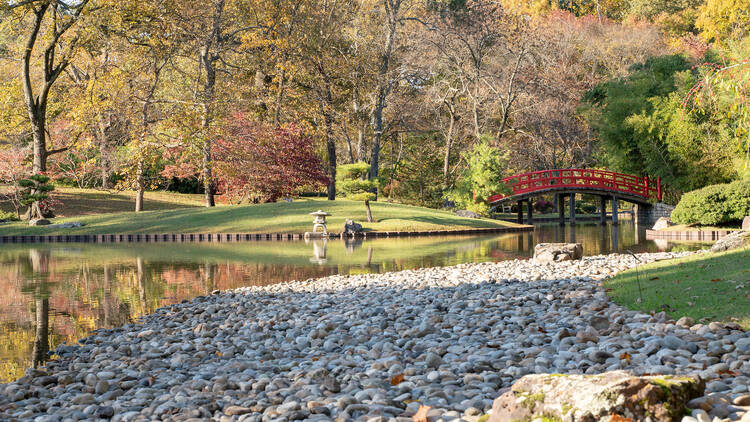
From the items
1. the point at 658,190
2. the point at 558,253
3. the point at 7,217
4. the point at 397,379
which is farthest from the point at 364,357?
the point at 7,217

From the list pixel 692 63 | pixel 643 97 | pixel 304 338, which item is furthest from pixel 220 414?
pixel 692 63

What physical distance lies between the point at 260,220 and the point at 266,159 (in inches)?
210

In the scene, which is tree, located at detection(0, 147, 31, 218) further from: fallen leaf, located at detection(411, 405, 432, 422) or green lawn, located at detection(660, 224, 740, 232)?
fallen leaf, located at detection(411, 405, 432, 422)

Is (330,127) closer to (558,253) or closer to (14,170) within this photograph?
(14,170)

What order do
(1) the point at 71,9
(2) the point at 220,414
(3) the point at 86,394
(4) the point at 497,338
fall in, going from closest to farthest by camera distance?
(2) the point at 220,414 < (3) the point at 86,394 < (4) the point at 497,338 < (1) the point at 71,9

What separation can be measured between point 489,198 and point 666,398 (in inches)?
1195

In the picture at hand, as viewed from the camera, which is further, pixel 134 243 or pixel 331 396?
pixel 134 243

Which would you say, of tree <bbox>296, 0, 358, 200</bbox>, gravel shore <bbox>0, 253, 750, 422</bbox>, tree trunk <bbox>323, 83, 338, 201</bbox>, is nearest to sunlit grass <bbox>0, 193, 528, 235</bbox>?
tree trunk <bbox>323, 83, 338, 201</bbox>

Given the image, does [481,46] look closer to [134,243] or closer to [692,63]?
[692,63]

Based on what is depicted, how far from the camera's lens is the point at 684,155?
28859mm

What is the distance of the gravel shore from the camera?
4.62m

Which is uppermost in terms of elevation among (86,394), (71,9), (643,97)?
(71,9)

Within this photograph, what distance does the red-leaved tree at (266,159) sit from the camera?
103ft

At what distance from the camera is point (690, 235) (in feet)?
74.2
